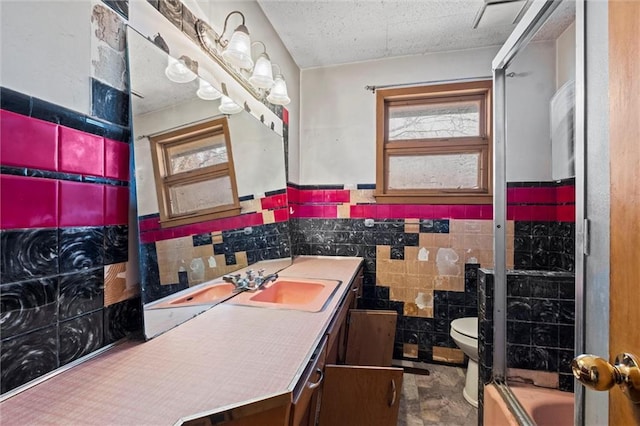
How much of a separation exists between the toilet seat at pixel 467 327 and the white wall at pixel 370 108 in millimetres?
1165

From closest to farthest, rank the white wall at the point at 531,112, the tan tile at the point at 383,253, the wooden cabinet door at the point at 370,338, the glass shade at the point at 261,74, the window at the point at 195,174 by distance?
the window at the point at 195,174, the glass shade at the point at 261,74, the wooden cabinet door at the point at 370,338, the white wall at the point at 531,112, the tan tile at the point at 383,253

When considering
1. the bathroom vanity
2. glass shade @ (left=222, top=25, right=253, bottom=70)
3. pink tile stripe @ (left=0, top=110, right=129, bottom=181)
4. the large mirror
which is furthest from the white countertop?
glass shade @ (left=222, top=25, right=253, bottom=70)

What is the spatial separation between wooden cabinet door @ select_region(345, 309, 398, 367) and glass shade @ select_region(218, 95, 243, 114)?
137 centimetres

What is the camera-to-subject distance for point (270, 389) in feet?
2.21

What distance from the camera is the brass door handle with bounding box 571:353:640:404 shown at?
464 mm

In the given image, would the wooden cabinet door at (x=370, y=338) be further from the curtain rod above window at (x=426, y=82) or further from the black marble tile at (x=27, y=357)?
the curtain rod above window at (x=426, y=82)

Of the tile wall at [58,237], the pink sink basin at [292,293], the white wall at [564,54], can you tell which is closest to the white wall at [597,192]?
the pink sink basin at [292,293]

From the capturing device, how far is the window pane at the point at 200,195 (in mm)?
1143

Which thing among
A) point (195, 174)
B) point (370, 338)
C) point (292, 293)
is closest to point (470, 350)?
point (370, 338)

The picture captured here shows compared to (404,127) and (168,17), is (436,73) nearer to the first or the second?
(404,127)

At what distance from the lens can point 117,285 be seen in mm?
879

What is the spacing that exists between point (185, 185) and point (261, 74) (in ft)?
2.73

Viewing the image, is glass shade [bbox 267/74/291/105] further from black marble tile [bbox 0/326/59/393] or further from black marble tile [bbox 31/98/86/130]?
black marble tile [bbox 0/326/59/393]

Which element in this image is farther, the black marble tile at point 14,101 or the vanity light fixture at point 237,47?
the vanity light fixture at point 237,47
